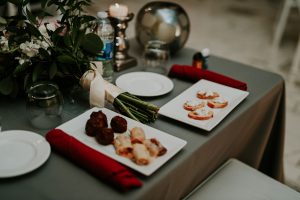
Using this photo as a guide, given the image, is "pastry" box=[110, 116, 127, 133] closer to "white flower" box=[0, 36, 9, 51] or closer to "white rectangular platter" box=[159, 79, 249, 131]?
"white rectangular platter" box=[159, 79, 249, 131]

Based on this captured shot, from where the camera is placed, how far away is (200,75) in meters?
1.28

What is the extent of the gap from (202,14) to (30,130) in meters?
3.37

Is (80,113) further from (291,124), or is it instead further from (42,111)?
(291,124)

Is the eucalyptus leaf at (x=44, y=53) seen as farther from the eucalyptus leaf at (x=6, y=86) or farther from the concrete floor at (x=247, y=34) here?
the concrete floor at (x=247, y=34)

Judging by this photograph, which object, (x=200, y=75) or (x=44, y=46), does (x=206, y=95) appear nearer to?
(x=200, y=75)

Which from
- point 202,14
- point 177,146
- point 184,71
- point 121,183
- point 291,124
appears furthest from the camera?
point 202,14

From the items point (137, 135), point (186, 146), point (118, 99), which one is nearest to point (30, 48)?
point (118, 99)

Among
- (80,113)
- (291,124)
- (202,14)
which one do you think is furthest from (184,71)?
(202,14)

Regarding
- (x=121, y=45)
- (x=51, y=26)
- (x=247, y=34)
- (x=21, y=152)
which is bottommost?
(x=247, y=34)

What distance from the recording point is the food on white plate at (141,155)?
0.81 m

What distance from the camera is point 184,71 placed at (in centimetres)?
129

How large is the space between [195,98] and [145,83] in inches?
7.4

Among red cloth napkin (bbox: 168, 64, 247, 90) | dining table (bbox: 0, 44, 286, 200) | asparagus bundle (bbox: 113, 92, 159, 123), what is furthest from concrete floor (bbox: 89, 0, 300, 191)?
asparagus bundle (bbox: 113, 92, 159, 123)

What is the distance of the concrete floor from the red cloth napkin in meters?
0.92
